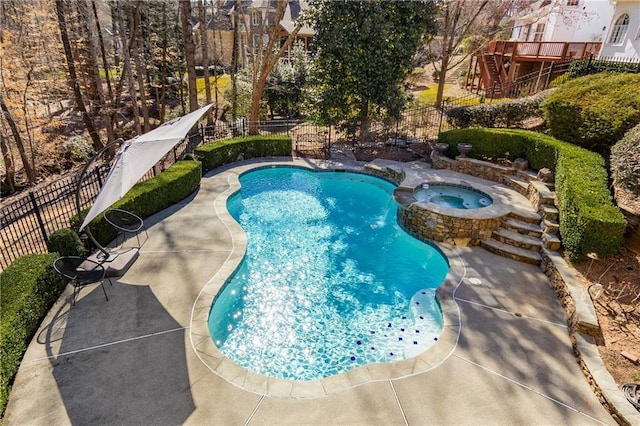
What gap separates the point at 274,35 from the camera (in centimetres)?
1595

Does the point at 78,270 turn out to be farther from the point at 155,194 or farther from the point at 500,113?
the point at 500,113

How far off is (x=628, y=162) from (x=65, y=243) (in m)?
12.7

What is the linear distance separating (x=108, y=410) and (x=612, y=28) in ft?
95.5

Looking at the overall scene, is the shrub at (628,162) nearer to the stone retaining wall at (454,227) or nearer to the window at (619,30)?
the stone retaining wall at (454,227)

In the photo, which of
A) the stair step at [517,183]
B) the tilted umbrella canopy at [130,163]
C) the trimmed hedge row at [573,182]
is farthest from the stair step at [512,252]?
the tilted umbrella canopy at [130,163]

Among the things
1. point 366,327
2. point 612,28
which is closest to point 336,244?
point 366,327

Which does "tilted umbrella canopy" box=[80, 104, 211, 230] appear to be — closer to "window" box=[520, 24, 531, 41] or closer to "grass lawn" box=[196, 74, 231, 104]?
"grass lawn" box=[196, 74, 231, 104]

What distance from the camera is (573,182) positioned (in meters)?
8.93

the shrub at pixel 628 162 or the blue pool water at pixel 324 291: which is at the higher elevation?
the shrub at pixel 628 162

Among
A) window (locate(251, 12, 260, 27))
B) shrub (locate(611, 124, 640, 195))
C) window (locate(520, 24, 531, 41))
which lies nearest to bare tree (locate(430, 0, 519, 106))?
window (locate(520, 24, 531, 41))

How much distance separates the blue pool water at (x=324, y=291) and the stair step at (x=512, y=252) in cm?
137

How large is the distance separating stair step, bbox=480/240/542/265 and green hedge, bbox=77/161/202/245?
940cm

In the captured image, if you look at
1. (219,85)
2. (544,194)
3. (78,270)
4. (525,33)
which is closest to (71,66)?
(78,270)

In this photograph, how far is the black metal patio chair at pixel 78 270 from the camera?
265 inches
